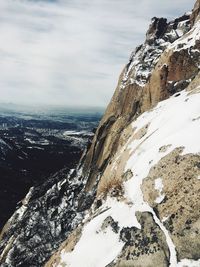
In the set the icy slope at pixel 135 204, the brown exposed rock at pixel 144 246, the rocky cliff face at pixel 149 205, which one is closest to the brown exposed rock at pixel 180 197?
the rocky cliff face at pixel 149 205

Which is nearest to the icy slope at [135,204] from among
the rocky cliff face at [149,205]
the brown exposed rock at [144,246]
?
the rocky cliff face at [149,205]

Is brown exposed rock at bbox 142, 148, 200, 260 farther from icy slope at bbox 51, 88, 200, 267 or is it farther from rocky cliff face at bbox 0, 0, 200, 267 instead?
icy slope at bbox 51, 88, 200, 267

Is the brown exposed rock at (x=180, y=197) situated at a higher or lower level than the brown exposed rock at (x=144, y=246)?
higher

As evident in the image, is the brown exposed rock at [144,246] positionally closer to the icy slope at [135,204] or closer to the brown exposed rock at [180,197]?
the icy slope at [135,204]

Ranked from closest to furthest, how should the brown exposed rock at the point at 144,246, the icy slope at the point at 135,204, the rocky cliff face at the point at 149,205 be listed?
the brown exposed rock at the point at 144,246 < the rocky cliff face at the point at 149,205 < the icy slope at the point at 135,204

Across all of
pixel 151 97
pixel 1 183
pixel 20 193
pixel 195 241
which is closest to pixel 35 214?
pixel 151 97

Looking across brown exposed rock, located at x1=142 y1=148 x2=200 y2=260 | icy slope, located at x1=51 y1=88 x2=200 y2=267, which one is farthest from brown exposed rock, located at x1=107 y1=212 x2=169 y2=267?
brown exposed rock, located at x1=142 y1=148 x2=200 y2=260

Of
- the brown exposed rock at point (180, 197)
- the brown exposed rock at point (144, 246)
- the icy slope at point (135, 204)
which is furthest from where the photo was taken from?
the icy slope at point (135, 204)

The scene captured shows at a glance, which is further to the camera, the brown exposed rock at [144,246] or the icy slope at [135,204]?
the icy slope at [135,204]

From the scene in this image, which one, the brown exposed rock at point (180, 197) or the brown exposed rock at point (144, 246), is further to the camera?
the brown exposed rock at point (144, 246)

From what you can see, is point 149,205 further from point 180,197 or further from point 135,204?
point 180,197

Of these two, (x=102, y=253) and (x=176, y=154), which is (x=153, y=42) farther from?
(x=102, y=253)
